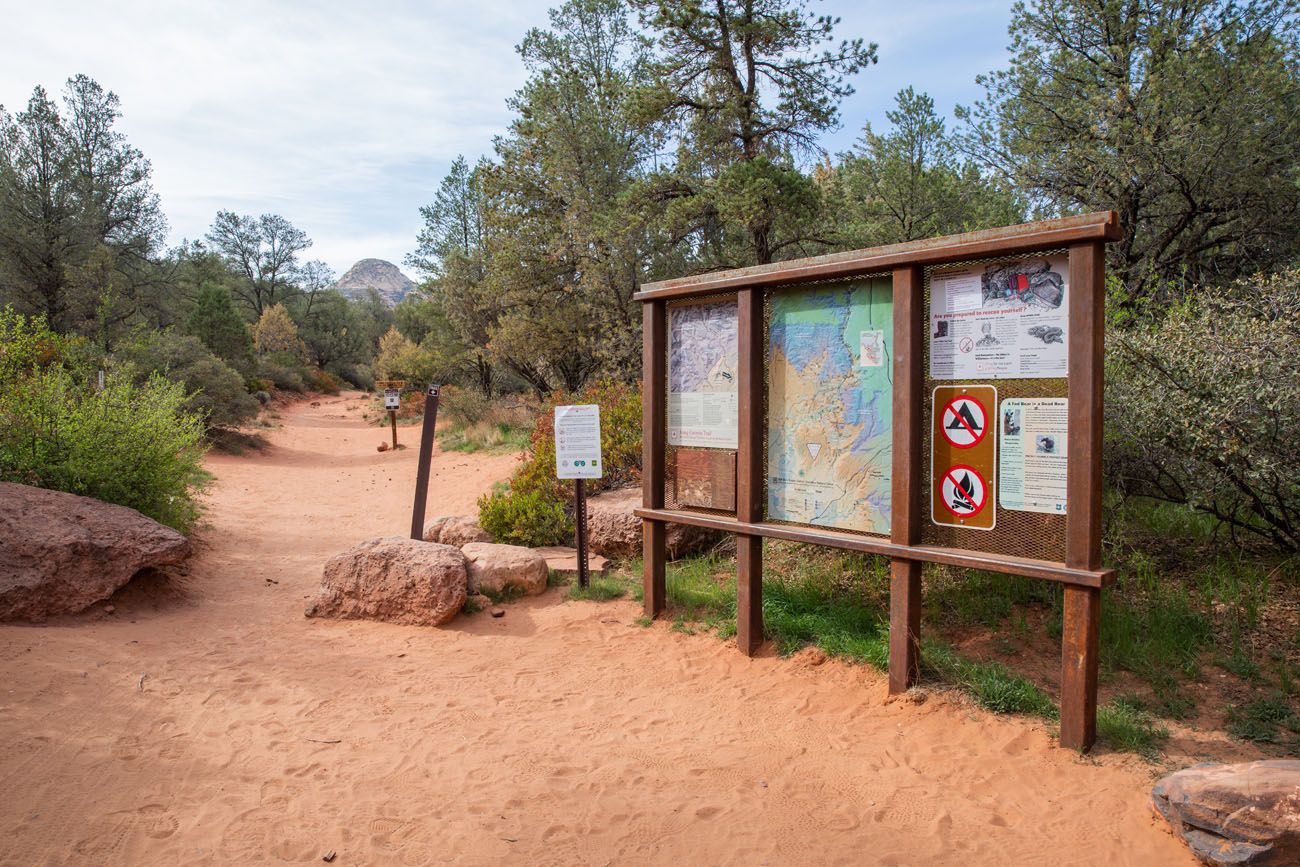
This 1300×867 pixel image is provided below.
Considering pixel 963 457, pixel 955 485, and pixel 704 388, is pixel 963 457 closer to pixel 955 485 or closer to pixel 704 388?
pixel 955 485

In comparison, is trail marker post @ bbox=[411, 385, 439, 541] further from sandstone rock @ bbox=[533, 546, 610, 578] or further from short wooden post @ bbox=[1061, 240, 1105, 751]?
short wooden post @ bbox=[1061, 240, 1105, 751]

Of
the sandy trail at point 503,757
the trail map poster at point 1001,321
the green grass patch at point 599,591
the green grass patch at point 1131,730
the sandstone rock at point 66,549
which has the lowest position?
the sandy trail at point 503,757

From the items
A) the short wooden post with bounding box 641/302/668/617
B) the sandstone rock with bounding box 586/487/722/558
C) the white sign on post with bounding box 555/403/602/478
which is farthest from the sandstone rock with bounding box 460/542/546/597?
the short wooden post with bounding box 641/302/668/617

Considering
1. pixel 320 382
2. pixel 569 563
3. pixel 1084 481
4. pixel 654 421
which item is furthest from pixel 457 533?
pixel 320 382

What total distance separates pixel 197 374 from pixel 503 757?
725 inches

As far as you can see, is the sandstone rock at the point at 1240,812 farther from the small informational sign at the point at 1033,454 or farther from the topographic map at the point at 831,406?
the topographic map at the point at 831,406

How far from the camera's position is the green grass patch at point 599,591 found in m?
6.84

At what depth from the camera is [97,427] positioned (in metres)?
7.73

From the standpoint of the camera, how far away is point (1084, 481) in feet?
12.5

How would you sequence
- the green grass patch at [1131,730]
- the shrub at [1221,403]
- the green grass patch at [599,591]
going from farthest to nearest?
the green grass patch at [599,591] → the shrub at [1221,403] → the green grass patch at [1131,730]

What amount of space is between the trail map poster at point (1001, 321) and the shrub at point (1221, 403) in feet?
6.44

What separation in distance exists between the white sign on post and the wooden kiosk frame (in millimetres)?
854

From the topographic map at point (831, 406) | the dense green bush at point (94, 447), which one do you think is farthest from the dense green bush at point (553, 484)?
the topographic map at point (831, 406)

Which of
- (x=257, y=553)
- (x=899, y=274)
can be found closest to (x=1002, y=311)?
(x=899, y=274)
